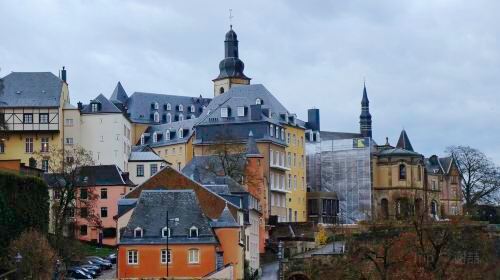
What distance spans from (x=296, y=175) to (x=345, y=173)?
860cm

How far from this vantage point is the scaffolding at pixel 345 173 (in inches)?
5595

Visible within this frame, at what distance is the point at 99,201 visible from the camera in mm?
116812

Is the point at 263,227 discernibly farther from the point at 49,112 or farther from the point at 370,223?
the point at 49,112

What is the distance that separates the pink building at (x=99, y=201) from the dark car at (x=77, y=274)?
19754mm

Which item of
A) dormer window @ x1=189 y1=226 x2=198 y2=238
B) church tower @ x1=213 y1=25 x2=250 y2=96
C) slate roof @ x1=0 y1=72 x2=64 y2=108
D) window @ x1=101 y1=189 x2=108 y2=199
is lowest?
dormer window @ x1=189 y1=226 x2=198 y2=238

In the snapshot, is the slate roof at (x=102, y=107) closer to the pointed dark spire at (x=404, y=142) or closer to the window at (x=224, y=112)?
the window at (x=224, y=112)

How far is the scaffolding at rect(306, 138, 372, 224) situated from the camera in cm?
14212

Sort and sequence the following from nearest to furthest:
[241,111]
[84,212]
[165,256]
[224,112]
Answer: [165,256] → [84,212] → [241,111] → [224,112]

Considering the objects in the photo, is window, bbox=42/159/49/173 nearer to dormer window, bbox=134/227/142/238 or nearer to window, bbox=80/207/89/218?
window, bbox=80/207/89/218

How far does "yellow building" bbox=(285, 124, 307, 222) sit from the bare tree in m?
17.7

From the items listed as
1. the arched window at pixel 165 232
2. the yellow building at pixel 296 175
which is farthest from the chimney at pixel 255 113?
the arched window at pixel 165 232

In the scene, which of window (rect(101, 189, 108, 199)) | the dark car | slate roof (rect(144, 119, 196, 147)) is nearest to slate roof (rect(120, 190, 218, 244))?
the dark car

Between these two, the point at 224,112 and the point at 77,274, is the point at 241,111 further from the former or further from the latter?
the point at 77,274

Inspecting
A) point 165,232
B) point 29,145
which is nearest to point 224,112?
point 29,145
